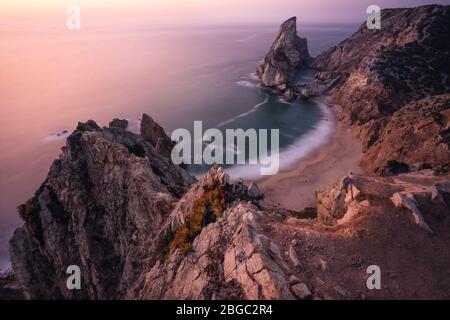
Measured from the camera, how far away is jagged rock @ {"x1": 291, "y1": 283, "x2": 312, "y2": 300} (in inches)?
455

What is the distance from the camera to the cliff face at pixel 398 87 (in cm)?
3591

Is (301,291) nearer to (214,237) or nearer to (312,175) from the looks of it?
(214,237)

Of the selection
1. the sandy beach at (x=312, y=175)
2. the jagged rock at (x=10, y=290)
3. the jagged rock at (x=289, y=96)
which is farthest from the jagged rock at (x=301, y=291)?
the jagged rock at (x=289, y=96)

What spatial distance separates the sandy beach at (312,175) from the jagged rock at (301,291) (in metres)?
21.3

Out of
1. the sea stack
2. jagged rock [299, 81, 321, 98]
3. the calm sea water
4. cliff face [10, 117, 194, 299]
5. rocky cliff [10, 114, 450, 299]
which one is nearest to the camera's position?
rocky cliff [10, 114, 450, 299]

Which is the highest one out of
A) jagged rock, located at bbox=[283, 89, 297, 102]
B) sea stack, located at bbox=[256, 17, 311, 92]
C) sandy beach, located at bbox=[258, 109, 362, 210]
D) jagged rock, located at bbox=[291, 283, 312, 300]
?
sea stack, located at bbox=[256, 17, 311, 92]

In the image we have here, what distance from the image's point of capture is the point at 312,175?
3903 centimetres

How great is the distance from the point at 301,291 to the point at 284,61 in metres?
81.7

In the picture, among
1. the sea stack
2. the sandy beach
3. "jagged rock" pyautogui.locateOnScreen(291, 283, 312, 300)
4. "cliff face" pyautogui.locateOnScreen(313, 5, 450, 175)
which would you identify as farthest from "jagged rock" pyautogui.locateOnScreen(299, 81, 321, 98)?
"jagged rock" pyautogui.locateOnScreen(291, 283, 312, 300)

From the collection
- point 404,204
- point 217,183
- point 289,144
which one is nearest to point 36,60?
point 289,144

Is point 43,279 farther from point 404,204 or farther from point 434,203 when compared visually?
point 434,203

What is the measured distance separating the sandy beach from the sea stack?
34.5m

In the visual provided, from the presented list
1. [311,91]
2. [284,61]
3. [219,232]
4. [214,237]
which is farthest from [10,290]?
[284,61]

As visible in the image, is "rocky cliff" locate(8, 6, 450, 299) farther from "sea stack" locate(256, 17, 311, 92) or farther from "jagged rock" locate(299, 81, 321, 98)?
"sea stack" locate(256, 17, 311, 92)
